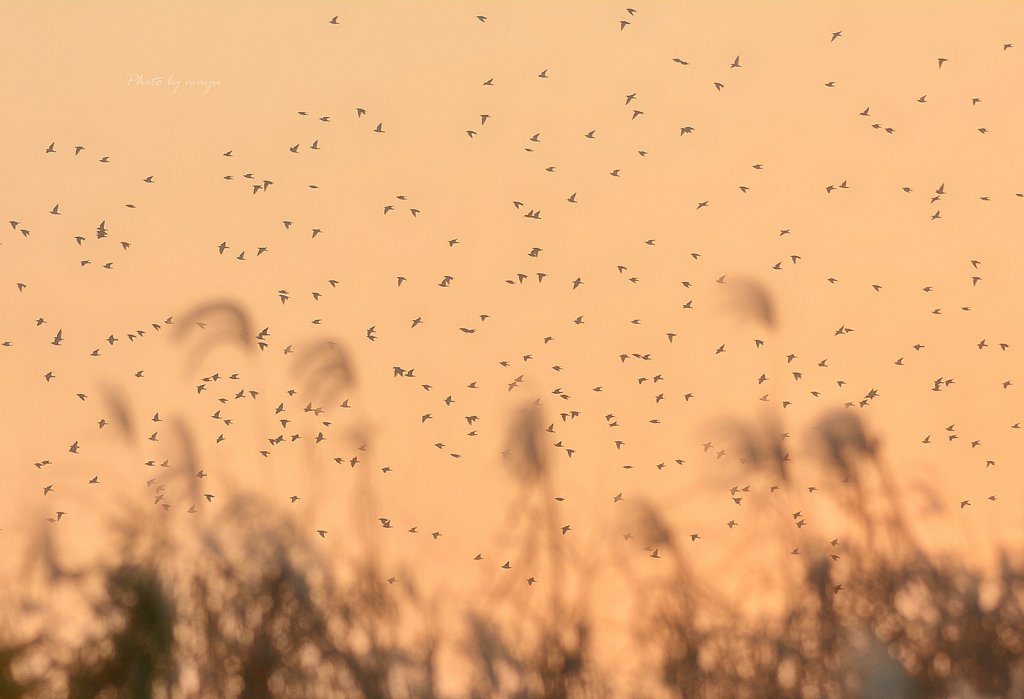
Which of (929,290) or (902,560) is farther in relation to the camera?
(902,560)

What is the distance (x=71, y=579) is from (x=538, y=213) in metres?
8.23

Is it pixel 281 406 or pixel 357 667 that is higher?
pixel 281 406

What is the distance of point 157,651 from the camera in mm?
21078

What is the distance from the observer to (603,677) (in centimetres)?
2050

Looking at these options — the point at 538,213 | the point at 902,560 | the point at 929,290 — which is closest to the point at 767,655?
the point at 902,560

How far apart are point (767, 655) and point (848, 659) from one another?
1172 millimetres

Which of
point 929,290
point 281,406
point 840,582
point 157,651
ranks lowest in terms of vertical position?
point 157,651

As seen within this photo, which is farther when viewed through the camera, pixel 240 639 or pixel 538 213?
pixel 240 639

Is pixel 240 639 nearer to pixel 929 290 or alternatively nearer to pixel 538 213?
pixel 538 213

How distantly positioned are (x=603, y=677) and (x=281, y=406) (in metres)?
5.76

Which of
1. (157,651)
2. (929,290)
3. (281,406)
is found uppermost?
(929,290)

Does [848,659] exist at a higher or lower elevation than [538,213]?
lower

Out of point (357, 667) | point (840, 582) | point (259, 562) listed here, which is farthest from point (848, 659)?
point (259, 562)

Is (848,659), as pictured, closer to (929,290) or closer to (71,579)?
(929,290)
